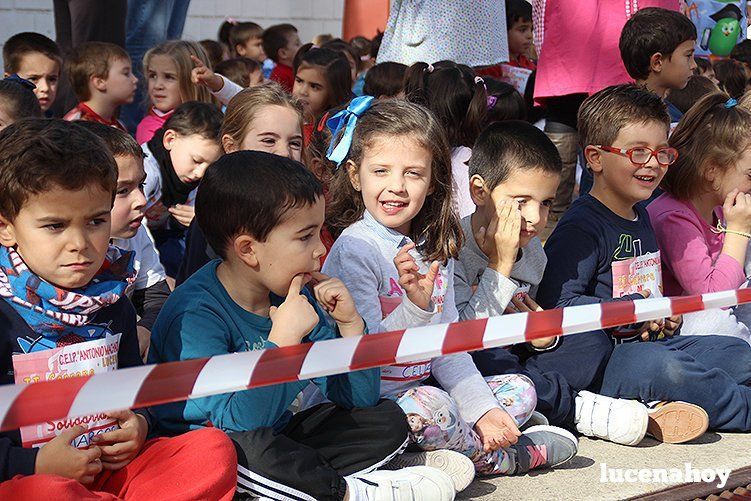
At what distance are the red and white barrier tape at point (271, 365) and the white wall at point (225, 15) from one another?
764 cm

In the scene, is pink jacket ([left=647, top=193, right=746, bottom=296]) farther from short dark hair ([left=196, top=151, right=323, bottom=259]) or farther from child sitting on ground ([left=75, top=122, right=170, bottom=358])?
child sitting on ground ([left=75, top=122, right=170, bottom=358])

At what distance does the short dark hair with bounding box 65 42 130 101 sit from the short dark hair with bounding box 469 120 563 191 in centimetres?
280

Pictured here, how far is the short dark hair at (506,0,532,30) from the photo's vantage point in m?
8.88

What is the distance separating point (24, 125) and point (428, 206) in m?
1.52

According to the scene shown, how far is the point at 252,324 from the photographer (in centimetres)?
318

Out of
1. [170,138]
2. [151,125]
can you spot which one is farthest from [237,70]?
[170,138]

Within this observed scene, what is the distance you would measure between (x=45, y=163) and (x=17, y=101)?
79.2 inches

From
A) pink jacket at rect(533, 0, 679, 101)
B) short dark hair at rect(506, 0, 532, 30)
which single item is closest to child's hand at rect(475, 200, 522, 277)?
pink jacket at rect(533, 0, 679, 101)

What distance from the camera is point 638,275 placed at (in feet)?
14.4

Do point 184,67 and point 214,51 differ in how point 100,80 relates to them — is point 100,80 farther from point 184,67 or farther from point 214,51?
point 214,51

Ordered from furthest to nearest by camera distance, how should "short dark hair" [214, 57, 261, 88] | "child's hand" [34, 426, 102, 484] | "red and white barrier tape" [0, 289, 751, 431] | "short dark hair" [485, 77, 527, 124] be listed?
"short dark hair" [214, 57, 261, 88]
"short dark hair" [485, 77, 527, 124]
"child's hand" [34, 426, 102, 484]
"red and white barrier tape" [0, 289, 751, 431]

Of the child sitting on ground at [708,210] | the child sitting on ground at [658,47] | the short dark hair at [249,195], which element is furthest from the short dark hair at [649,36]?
the short dark hair at [249,195]

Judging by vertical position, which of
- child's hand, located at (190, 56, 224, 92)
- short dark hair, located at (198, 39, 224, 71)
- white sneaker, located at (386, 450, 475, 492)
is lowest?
short dark hair, located at (198, 39, 224, 71)

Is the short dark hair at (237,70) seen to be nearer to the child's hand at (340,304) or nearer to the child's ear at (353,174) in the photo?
the child's ear at (353,174)
